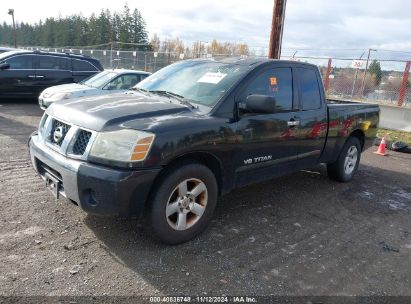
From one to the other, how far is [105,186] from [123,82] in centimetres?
804

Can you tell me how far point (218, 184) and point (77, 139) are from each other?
149 centimetres

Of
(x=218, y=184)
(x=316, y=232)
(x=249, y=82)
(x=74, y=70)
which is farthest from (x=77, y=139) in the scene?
(x=74, y=70)

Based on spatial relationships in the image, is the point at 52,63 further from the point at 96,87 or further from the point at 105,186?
the point at 105,186

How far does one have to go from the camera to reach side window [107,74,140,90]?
1050 centimetres

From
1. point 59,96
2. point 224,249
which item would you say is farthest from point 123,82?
point 224,249

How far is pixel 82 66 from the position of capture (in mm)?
13117

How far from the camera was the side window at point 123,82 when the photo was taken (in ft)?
34.4

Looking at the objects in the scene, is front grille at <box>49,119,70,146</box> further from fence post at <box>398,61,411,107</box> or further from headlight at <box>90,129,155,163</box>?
fence post at <box>398,61,411,107</box>

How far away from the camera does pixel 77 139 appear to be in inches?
133

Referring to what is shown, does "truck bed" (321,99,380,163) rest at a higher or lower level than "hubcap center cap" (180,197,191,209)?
higher

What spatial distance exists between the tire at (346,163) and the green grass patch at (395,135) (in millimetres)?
4325

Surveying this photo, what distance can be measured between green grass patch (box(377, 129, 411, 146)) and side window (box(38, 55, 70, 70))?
398 inches

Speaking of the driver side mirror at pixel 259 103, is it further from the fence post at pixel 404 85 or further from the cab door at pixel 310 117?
the fence post at pixel 404 85

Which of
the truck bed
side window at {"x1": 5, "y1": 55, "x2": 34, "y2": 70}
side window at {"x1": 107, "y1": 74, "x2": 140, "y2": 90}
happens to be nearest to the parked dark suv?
side window at {"x1": 5, "y1": 55, "x2": 34, "y2": 70}
